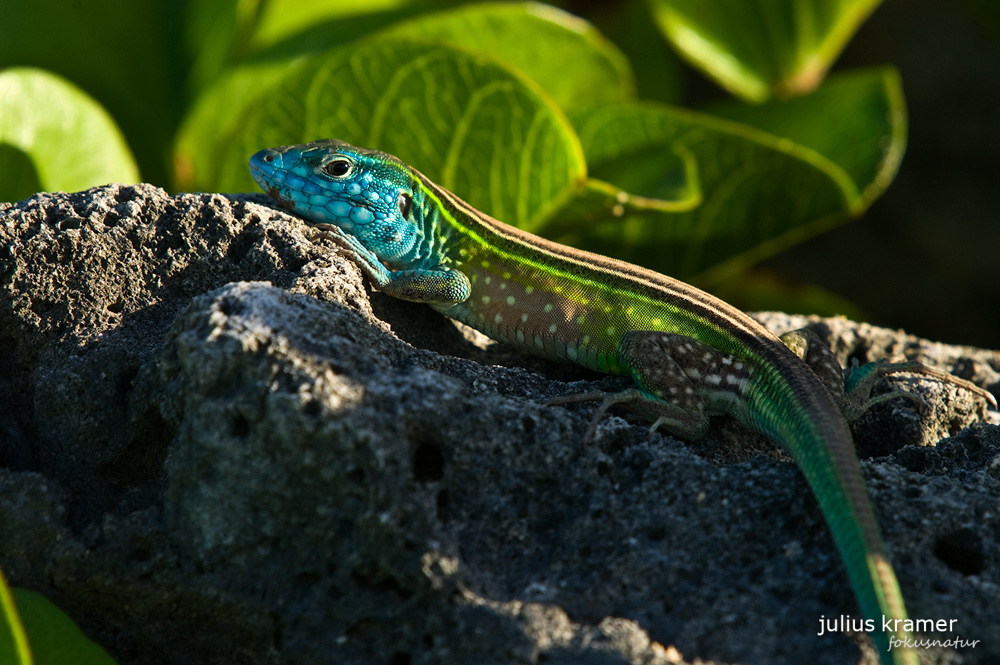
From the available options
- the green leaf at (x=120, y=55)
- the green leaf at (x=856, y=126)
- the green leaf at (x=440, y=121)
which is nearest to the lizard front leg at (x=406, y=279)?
the green leaf at (x=440, y=121)

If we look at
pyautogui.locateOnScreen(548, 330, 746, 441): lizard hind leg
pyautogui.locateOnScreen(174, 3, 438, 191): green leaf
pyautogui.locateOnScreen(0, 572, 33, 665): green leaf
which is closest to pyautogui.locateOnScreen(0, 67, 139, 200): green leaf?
pyautogui.locateOnScreen(174, 3, 438, 191): green leaf

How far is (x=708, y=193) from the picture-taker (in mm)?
4285

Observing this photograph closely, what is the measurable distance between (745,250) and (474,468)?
2856mm

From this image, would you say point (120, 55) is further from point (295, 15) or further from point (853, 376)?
point (853, 376)

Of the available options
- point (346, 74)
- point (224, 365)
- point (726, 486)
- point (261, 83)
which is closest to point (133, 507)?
point (224, 365)

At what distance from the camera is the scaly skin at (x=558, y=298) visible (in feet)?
8.70

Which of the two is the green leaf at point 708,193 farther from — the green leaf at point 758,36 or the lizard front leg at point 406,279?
the green leaf at point 758,36

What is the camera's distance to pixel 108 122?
376 centimetres

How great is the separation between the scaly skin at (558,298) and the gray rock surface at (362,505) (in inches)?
12.1

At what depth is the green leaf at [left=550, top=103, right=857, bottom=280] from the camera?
390 centimetres

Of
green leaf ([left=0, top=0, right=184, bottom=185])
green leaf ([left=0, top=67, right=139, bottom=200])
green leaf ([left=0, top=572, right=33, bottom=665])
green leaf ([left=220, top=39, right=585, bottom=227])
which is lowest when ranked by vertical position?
green leaf ([left=0, top=572, right=33, bottom=665])

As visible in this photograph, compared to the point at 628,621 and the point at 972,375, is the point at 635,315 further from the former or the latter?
the point at 972,375

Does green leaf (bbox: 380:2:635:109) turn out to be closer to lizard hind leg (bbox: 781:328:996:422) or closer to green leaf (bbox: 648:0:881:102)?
green leaf (bbox: 648:0:881:102)

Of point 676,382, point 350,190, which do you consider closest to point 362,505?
point 676,382
